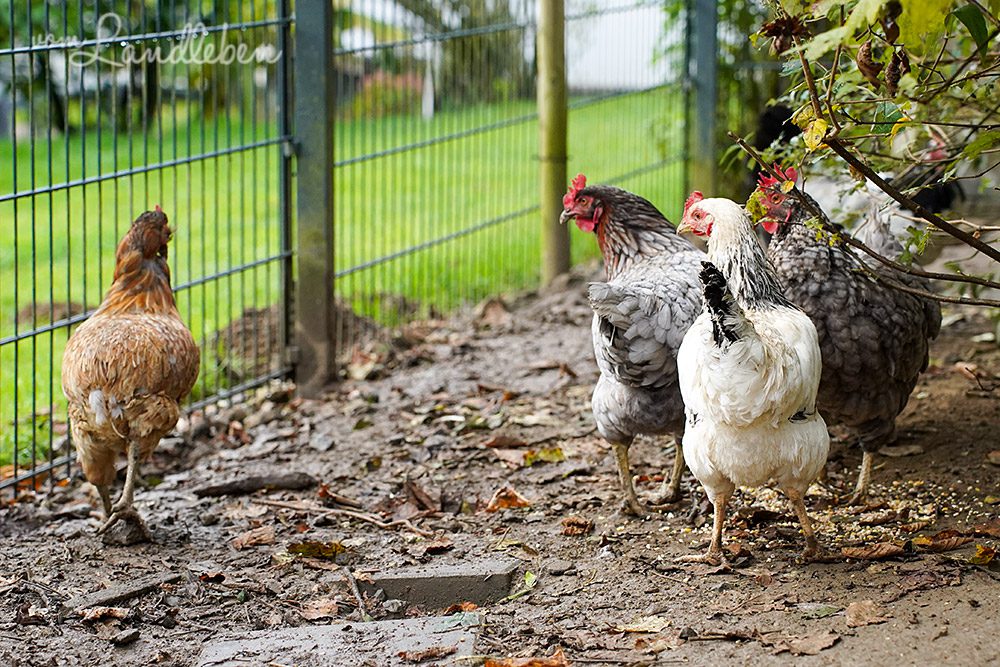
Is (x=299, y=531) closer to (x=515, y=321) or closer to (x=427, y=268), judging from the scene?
(x=515, y=321)

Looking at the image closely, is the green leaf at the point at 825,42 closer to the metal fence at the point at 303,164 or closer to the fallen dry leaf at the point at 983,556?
the fallen dry leaf at the point at 983,556

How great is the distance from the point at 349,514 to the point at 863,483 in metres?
1.99

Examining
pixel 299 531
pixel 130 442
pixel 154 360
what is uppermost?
pixel 154 360

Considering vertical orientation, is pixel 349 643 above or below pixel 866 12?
below

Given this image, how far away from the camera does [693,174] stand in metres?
9.50

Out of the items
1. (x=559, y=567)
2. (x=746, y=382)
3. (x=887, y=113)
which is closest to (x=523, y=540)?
(x=559, y=567)

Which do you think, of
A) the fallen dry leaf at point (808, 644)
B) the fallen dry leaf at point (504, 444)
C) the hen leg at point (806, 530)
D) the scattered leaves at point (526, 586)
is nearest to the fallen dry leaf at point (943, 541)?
the hen leg at point (806, 530)

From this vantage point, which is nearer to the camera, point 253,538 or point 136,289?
point 253,538

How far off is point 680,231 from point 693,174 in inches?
210

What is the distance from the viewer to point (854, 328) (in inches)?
166

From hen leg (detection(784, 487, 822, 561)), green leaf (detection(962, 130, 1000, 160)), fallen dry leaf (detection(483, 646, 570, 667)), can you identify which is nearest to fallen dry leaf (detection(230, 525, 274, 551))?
fallen dry leaf (detection(483, 646, 570, 667))

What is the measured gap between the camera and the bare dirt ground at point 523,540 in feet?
11.0

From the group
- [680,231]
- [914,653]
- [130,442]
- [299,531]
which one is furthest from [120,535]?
[914,653]

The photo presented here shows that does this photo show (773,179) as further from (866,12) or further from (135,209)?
(135,209)
